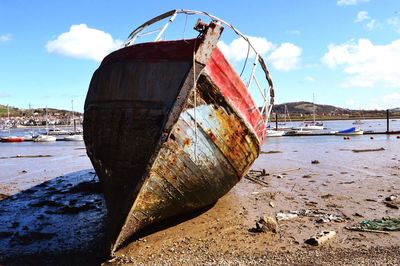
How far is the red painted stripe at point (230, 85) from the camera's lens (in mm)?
6266

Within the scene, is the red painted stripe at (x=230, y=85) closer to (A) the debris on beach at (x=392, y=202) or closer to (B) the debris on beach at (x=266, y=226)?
(B) the debris on beach at (x=266, y=226)

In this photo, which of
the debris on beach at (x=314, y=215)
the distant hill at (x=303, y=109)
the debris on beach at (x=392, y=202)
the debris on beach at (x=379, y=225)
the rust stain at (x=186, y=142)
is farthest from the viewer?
the distant hill at (x=303, y=109)

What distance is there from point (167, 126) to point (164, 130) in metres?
0.08

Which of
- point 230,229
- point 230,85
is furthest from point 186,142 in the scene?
point 230,229

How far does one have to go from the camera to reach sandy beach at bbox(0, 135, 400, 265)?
5930 millimetres

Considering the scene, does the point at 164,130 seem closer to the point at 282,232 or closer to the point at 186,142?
the point at 186,142

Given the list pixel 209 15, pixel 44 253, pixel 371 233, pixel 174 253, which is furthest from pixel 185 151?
pixel 371 233

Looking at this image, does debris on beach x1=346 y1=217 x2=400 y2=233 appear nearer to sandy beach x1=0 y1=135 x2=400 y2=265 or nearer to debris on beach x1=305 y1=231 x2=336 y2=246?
sandy beach x1=0 y1=135 x2=400 y2=265

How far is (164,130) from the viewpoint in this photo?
5.84 metres

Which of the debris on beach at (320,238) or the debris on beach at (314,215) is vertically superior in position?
the debris on beach at (320,238)

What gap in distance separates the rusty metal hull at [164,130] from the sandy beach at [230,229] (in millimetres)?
631

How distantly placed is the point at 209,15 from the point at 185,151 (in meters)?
2.33

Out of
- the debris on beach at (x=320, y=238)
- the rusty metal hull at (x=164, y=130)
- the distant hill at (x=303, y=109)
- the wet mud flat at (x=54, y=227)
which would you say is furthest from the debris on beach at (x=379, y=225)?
the distant hill at (x=303, y=109)

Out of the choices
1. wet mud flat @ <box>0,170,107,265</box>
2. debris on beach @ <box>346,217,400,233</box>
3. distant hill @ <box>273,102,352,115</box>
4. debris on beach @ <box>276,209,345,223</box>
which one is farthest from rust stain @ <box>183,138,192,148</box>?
distant hill @ <box>273,102,352,115</box>
